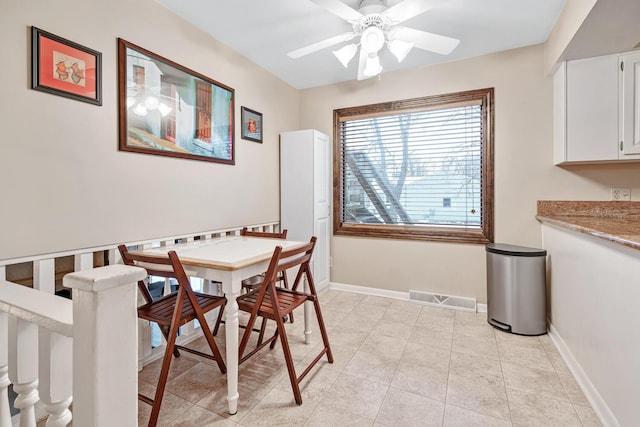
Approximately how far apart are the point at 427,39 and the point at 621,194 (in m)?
2.04

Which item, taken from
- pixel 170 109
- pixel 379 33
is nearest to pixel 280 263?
pixel 170 109

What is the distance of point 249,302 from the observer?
1.79 metres

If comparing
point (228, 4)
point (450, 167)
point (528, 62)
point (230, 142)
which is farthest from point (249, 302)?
point (528, 62)

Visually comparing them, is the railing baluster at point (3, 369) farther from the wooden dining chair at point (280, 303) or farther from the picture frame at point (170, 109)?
Answer: the picture frame at point (170, 109)

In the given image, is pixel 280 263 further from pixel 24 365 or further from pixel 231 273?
pixel 24 365

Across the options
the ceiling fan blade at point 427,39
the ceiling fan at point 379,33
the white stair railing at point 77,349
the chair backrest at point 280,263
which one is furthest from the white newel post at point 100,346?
the ceiling fan blade at point 427,39

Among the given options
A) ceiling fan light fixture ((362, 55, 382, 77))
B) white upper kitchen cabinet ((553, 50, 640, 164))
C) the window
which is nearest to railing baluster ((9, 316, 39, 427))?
ceiling fan light fixture ((362, 55, 382, 77))

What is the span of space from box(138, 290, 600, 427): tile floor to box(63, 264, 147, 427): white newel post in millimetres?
1160

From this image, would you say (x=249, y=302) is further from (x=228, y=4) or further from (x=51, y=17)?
(x=228, y=4)

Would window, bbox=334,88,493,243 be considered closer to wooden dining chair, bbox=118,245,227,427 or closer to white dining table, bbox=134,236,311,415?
white dining table, bbox=134,236,311,415

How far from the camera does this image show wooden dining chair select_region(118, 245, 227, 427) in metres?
1.43

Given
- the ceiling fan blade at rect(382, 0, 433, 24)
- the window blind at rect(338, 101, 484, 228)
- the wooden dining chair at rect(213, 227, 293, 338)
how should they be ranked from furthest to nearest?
the window blind at rect(338, 101, 484, 228) → the wooden dining chair at rect(213, 227, 293, 338) → the ceiling fan blade at rect(382, 0, 433, 24)

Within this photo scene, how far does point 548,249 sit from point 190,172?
3041 mm

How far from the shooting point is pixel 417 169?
3178 millimetres
